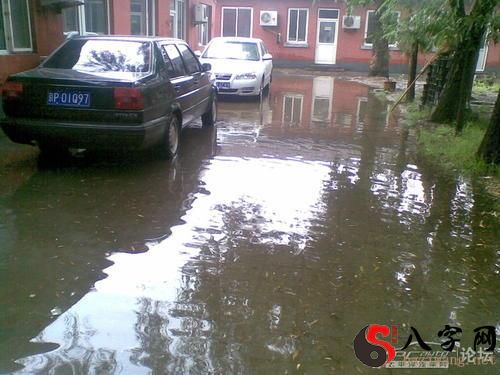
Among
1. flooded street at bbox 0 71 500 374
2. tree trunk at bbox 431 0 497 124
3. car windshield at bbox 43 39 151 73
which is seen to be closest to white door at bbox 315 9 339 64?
tree trunk at bbox 431 0 497 124

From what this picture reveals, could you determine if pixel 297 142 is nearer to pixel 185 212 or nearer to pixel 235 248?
pixel 185 212

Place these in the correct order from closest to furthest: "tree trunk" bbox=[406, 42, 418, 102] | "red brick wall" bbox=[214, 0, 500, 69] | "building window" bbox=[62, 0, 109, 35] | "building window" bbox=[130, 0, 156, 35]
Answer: "building window" bbox=[62, 0, 109, 35], "tree trunk" bbox=[406, 42, 418, 102], "building window" bbox=[130, 0, 156, 35], "red brick wall" bbox=[214, 0, 500, 69]

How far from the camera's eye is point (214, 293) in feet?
11.6

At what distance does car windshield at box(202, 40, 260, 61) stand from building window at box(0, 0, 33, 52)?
5269 millimetres

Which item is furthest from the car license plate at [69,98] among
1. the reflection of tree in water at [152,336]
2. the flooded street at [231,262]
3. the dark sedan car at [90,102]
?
the reflection of tree in water at [152,336]

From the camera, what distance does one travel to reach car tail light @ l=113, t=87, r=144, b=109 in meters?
5.65

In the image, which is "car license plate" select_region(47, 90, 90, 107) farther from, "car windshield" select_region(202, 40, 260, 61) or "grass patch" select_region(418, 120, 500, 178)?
"car windshield" select_region(202, 40, 260, 61)

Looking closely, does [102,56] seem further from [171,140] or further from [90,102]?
[171,140]

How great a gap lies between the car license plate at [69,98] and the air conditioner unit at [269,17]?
2358 centimetres

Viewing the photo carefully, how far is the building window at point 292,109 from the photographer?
10.5 metres

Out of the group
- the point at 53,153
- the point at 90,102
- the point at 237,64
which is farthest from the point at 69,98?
the point at 237,64

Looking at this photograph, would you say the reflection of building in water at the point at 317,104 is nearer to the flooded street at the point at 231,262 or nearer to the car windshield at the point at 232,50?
the car windshield at the point at 232,50

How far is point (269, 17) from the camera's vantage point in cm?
2767

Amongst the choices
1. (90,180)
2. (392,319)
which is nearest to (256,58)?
(90,180)
